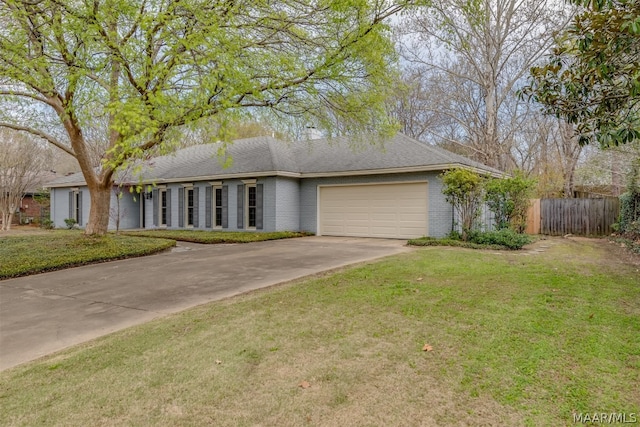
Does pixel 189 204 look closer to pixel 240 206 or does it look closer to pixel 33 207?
pixel 240 206

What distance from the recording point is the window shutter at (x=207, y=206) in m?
17.3

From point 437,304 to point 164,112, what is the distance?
5.44 metres

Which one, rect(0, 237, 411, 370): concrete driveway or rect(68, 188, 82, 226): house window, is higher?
rect(68, 188, 82, 226): house window

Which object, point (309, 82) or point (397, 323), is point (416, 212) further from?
point (397, 323)

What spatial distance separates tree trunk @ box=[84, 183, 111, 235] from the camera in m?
11.3

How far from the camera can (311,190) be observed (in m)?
16.3

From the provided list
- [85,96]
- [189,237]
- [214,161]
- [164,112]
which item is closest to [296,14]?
[164,112]

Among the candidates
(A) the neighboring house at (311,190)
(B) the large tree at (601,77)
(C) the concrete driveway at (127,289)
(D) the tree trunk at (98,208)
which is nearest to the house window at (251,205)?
(A) the neighboring house at (311,190)

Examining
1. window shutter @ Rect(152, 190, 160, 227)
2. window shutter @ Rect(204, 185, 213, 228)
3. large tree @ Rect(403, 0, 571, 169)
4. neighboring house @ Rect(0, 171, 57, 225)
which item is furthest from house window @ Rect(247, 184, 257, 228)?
neighboring house @ Rect(0, 171, 57, 225)

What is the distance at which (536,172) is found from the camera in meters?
25.9

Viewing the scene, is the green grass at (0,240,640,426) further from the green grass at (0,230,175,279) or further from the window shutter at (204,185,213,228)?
the window shutter at (204,185,213,228)

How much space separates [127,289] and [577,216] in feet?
56.8

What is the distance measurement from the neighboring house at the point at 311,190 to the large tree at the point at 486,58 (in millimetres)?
5549

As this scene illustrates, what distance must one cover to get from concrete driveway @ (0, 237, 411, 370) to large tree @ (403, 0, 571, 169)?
11.4m
